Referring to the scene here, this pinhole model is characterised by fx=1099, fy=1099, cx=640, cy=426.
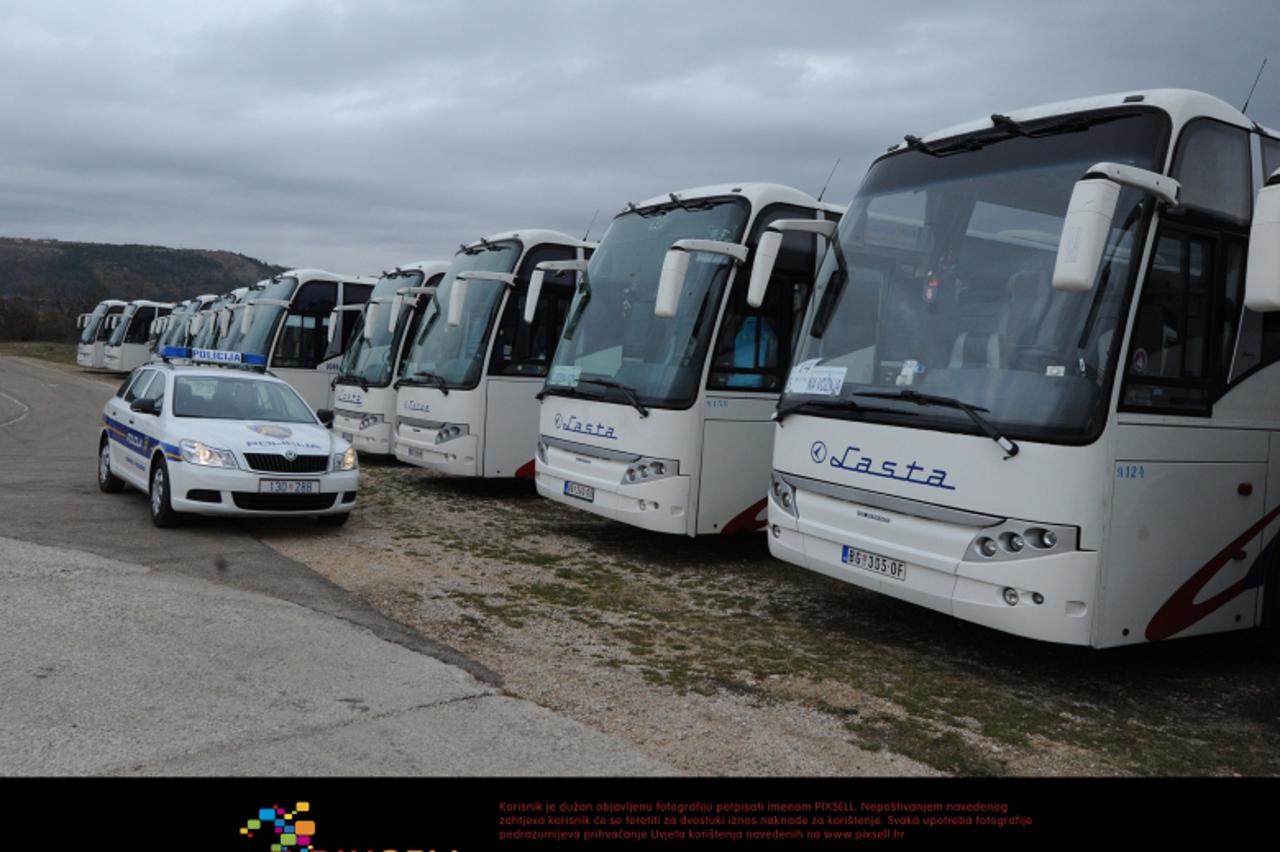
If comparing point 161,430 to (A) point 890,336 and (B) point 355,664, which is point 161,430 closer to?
(B) point 355,664

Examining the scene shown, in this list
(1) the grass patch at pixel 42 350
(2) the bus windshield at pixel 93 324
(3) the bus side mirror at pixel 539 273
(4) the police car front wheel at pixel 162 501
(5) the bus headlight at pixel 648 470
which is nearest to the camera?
(5) the bus headlight at pixel 648 470

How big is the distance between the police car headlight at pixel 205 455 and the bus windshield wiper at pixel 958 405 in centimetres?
593

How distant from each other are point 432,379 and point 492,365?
0.93 m

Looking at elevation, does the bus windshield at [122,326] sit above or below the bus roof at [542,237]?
below

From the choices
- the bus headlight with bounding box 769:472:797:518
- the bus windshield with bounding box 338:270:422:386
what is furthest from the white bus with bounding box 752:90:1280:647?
the bus windshield with bounding box 338:270:422:386

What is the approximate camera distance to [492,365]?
12820 mm

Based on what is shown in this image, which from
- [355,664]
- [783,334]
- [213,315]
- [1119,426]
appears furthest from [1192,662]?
[213,315]

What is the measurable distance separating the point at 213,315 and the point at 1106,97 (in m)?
24.9

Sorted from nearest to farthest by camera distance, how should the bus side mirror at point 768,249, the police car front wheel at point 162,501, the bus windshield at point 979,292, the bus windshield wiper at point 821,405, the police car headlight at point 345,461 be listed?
the bus windshield at point 979,292 < the bus windshield wiper at point 821,405 < the bus side mirror at point 768,249 < the police car front wheel at point 162,501 < the police car headlight at point 345,461

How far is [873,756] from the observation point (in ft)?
15.8

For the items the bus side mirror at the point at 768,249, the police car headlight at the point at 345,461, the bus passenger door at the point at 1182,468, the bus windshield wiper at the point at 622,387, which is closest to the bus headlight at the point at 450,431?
the police car headlight at the point at 345,461

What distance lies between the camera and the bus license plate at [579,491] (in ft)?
31.6

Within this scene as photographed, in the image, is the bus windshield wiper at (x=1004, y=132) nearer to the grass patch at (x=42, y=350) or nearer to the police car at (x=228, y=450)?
the police car at (x=228, y=450)

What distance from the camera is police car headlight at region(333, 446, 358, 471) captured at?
1028 cm
